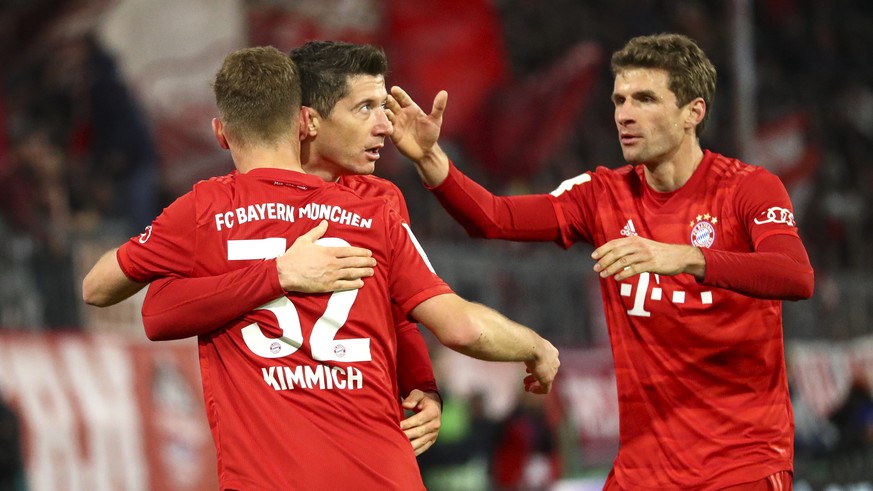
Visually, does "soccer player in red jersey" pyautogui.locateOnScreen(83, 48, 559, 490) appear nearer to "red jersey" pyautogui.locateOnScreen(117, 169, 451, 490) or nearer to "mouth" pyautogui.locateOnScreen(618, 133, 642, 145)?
"red jersey" pyautogui.locateOnScreen(117, 169, 451, 490)

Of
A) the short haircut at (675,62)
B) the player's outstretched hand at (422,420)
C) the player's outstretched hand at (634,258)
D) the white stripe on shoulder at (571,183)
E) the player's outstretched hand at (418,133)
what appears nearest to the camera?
the player's outstretched hand at (634,258)

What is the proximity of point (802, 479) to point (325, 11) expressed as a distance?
6.34 meters

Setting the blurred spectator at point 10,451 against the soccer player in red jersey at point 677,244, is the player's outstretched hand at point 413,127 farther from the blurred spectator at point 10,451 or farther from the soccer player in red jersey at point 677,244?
the blurred spectator at point 10,451

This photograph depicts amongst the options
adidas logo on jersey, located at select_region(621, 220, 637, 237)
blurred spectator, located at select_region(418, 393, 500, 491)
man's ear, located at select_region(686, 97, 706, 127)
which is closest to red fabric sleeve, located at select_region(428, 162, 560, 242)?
adidas logo on jersey, located at select_region(621, 220, 637, 237)

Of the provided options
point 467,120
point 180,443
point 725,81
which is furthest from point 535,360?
point 725,81

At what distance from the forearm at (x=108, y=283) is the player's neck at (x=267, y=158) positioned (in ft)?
1.53

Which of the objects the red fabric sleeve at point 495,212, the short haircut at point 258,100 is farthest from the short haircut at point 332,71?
the red fabric sleeve at point 495,212

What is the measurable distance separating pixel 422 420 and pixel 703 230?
1.38m

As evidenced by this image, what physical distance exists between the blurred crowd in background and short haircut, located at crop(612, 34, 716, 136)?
462cm

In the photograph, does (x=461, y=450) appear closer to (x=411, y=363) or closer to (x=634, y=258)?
(x=411, y=363)

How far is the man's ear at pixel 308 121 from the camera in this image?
3947mm

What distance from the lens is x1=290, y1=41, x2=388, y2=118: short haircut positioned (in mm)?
3957

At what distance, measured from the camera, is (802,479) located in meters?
10.9

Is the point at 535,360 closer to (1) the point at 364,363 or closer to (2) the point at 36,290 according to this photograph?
(1) the point at 364,363
